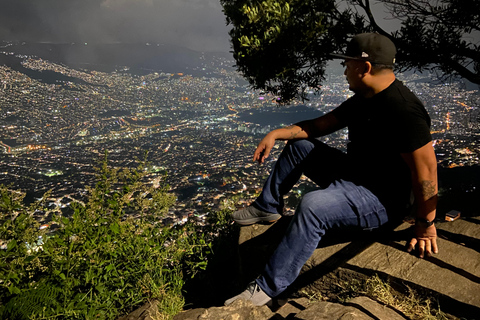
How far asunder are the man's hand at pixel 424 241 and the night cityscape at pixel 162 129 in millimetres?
2972

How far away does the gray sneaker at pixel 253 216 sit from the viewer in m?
3.46

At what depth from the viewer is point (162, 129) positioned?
71.6 metres

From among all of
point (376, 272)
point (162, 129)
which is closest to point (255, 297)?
point (376, 272)

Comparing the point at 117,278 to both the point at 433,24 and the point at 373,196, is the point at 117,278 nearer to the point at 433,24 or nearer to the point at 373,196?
the point at 373,196

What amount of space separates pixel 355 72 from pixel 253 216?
2.25 metres

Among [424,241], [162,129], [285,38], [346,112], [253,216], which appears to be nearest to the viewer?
[424,241]

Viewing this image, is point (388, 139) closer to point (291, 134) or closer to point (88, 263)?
point (291, 134)

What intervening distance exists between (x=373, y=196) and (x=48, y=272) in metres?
3.37

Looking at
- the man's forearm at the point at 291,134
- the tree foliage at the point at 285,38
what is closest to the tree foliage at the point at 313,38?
the tree foliage at the point at 285,38

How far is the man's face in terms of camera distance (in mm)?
2408

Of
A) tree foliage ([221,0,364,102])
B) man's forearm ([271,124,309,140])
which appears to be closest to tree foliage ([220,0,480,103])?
tree foliage ([221,0,364,102])

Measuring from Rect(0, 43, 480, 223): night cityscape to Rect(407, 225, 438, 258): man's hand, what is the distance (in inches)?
117

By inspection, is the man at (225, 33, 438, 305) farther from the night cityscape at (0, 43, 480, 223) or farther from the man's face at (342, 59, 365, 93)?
the night cityscape at (0, 43, 480, 223)

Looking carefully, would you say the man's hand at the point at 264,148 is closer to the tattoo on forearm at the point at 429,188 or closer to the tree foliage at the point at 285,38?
the tattoo on forearm at the point at 429,188
